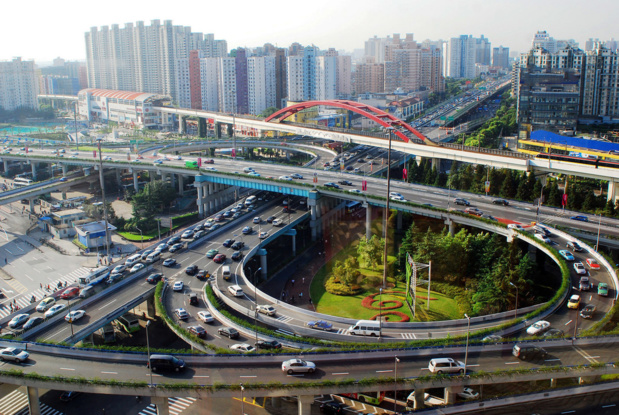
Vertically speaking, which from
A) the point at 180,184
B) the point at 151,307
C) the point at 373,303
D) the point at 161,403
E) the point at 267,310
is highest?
the point at 180,184

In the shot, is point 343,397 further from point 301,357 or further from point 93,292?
point 93,292

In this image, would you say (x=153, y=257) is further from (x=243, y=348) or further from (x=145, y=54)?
(x=145, y=54)

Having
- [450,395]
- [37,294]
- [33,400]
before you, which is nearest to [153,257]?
[37,294]

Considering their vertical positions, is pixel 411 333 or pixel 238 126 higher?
pixel 238 126

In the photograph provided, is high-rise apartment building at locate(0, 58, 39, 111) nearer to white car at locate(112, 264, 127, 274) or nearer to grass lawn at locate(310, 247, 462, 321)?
white car at locate(112, 264, 127, 274)

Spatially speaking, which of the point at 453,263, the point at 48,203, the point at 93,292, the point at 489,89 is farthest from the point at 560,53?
the point at 93,292

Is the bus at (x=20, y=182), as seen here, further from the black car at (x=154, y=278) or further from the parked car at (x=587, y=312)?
the parked car at (x=587, y=312)

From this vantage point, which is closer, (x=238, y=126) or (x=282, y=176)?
(x=282, y=176)
